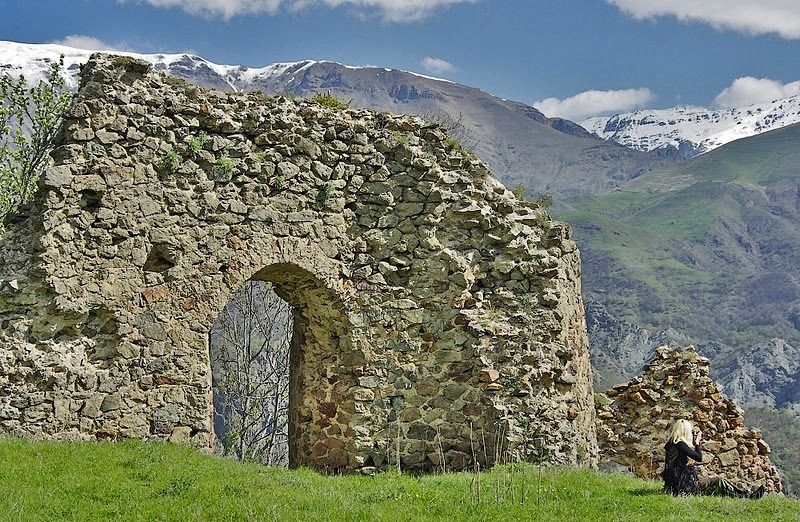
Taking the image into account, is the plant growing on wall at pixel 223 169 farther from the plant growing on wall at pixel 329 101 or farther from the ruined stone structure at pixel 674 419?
the ruined stone structure at pixel 674 419

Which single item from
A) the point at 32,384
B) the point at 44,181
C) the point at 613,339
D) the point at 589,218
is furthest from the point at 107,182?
the point at 589,218

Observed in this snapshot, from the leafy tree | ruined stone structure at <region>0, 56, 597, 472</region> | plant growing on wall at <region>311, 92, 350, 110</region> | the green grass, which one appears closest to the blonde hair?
the green grass

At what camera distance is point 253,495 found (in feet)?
26.1

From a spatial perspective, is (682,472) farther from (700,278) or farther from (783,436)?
(700,278)

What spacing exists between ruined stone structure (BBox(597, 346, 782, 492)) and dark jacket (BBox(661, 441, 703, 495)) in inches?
224

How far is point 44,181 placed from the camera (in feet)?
31.5

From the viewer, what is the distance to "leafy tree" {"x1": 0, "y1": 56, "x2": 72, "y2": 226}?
1995 cm

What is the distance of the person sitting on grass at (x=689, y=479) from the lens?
360 inches

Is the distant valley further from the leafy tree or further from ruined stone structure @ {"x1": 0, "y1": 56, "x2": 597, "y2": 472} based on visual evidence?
ruined stone structure @ {"x1": 0, "y1": 56, "x2": 597, "y2": 472}

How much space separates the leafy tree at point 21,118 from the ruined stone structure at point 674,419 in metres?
14.7

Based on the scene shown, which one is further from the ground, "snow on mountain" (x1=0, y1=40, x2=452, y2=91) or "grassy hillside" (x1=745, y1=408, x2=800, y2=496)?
"snow on mountain" (x1=0, y1=40, x2=452, y2=91)

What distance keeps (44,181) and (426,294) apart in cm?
532

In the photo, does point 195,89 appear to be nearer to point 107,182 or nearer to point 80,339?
point 107,182

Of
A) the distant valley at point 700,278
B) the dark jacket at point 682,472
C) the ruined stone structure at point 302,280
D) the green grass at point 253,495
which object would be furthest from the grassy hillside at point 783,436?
the green grass at point 253,495
